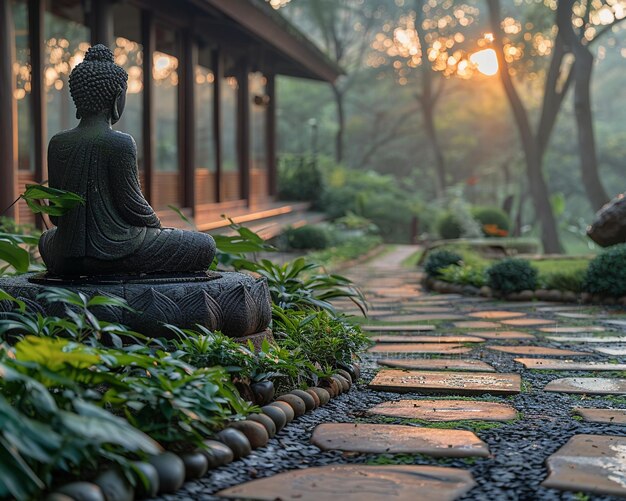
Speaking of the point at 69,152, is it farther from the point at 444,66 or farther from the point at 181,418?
the point at 444,66

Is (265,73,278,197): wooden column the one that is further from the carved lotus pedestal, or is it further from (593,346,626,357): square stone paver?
the carved lotus pedestal

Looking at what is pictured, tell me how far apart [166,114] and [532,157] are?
29.0 ft

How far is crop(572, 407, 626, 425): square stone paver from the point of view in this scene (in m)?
3.96

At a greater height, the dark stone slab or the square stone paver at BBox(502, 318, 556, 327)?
the dark stone slab

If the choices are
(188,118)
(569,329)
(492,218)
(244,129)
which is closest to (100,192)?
(569,329)

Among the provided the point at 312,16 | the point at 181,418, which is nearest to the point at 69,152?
the point at 181,418

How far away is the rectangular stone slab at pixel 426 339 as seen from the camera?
→ 21.0ft

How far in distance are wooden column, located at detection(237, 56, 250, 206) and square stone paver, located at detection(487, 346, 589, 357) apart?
11381 mm

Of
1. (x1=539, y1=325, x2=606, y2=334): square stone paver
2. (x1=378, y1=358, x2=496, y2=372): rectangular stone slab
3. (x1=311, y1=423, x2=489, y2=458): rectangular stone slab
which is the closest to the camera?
(x1=311, y1=423, x2=489, y2=458): rectangular stone slab

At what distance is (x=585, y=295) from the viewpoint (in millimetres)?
9109

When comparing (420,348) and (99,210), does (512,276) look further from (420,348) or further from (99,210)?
(99,210)

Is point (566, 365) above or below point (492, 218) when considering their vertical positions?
below

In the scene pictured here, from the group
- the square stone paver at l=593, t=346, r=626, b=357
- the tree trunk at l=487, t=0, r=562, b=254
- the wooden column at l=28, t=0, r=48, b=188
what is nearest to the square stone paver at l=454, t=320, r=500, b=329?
the square stone paver at l=593, t=346, r=626, b=357

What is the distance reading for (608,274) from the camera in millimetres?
8969
